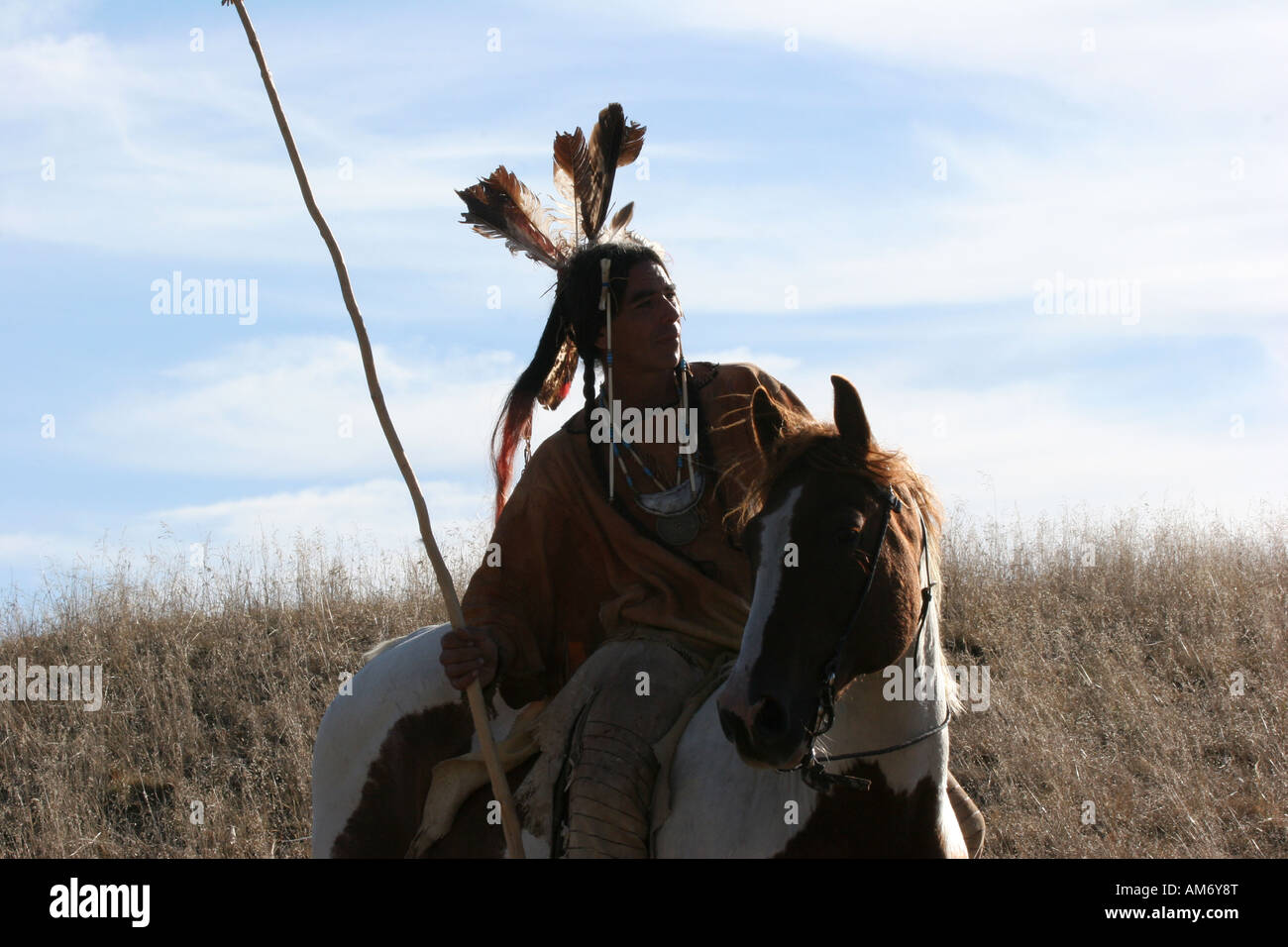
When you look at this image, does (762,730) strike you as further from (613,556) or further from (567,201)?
(567,201)

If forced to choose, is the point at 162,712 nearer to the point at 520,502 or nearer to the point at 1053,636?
the point at 520,502

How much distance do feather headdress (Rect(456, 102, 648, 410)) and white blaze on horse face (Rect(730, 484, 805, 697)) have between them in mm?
1748

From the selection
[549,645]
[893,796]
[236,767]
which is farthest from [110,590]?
[893,796]

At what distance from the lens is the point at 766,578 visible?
268 centimetres

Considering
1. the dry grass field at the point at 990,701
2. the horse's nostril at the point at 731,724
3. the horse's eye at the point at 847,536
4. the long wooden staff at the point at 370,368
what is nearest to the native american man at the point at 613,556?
the long wooden staff at the point at 370,368

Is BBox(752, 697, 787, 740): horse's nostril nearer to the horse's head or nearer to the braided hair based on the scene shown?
the horse's head

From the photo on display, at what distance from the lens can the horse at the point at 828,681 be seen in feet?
8.59

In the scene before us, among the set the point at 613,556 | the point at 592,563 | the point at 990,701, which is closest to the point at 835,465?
the point at 613,556

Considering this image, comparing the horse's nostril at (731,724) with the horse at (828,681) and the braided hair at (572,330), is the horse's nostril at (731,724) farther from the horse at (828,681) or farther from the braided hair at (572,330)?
the braided hair at (572,330)

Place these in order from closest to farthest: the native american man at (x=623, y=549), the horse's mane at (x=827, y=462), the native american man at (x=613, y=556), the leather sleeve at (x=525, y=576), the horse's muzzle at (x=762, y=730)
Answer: the horse's muzzle at (x=762, y=730) < the horse's mane at (x=827, y=462) < the native american man at (x=613, y=556) < the native american man at (x=623, y=549) < the leather sleeve at (x=525, y=576)

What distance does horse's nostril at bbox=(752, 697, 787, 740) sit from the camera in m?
2.57

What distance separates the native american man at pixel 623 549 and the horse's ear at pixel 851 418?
0.50 metres

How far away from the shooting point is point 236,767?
7.50m
